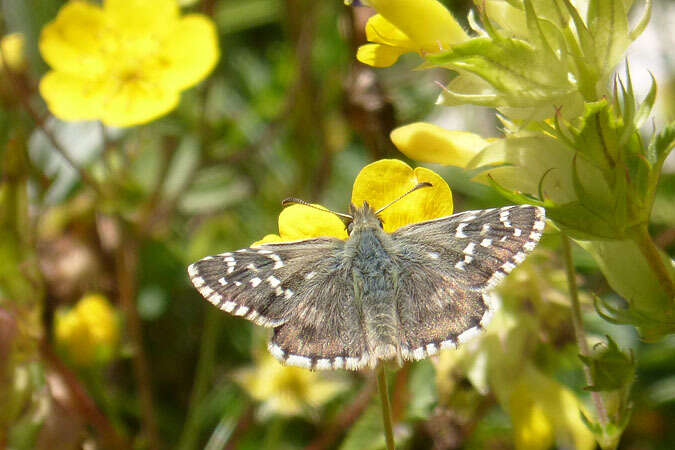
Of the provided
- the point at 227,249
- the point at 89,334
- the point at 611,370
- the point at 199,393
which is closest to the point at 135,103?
the point at 227,249

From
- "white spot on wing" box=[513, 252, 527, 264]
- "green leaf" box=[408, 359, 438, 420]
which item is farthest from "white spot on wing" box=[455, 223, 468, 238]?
"green leaf" box=[408, 359, 438, 420]

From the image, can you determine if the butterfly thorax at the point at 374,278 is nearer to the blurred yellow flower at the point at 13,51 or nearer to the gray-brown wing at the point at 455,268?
the gray-brown wing at the point at 455,268

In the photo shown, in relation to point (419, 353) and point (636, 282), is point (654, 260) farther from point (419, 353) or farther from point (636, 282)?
point (419, 353)

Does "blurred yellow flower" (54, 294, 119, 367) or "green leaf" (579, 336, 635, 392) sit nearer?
"green leaf" (579, 336, 635, 392)

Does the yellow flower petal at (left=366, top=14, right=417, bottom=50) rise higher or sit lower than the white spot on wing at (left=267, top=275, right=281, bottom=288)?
higher

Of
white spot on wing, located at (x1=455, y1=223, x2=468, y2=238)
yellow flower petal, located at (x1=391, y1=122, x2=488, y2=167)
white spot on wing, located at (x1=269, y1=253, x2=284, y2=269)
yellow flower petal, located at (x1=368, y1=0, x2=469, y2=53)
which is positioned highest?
yellow flower petal, located at (x1=368, y1=0, x2=469, y2=53)

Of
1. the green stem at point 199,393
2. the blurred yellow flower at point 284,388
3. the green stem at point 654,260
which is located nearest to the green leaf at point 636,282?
the green stem at point 654,260

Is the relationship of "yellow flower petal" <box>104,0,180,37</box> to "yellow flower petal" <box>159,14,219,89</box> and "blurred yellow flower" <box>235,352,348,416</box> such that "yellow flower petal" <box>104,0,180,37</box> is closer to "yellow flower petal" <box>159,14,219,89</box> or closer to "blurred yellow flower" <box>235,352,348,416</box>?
"yellow flower petal" <box>159,14,219,89</box>

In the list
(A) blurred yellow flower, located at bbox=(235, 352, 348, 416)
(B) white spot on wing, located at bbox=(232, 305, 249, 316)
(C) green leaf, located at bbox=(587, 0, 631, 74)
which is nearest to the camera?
(C) green leaf, located at bbox=(587, 0, 631, 74)
